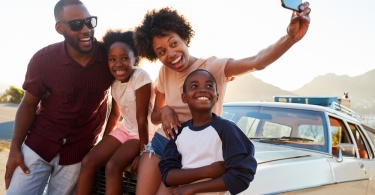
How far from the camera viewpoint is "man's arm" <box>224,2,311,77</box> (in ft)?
6.88

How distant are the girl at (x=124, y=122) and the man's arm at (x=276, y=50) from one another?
0.77m

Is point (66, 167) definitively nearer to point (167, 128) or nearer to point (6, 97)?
point (167, 128)

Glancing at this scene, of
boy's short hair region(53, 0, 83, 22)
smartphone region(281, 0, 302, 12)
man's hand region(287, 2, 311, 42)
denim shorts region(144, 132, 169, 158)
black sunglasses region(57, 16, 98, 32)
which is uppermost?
boy's short hair region(53, 0, 83, 22)

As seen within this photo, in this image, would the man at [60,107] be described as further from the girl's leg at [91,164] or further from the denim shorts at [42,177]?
the girl's leg at [91,164]

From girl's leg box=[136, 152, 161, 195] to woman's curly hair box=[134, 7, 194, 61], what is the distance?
85cm

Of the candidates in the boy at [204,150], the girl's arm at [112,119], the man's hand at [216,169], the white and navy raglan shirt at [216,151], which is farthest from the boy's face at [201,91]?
the girl's arm at [112,119]

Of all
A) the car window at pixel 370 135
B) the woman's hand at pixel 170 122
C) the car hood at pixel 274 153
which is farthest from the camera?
the car window at pixel 370 135

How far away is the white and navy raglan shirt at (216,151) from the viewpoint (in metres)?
2.10

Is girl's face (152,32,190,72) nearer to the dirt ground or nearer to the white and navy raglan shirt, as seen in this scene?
the white and navy raglan shirt

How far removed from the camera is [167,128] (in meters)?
2.48

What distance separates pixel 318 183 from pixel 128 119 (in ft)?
5.97

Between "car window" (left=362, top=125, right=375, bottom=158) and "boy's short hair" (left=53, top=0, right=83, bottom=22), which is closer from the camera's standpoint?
"boy's short hair" (left=53, top=0, right=83, bottom=22)

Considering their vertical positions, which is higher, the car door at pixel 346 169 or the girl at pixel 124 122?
the girl at pixel 124 122

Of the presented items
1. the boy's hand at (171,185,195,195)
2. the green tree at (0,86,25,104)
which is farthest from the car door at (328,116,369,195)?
the green tree at (0,86,25,104)
